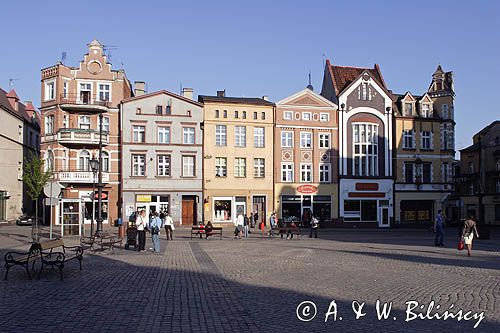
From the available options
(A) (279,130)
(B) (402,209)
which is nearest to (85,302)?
(A) (279,130)

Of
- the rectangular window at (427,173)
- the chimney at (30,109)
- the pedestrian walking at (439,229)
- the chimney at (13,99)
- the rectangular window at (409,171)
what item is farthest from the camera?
the chimney at (30,109)

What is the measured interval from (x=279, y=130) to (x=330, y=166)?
633 centimetres

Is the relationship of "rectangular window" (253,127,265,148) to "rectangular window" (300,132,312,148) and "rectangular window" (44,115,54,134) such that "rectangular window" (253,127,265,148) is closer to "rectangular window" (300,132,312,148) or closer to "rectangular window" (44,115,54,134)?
"rectangular window" (300,132,312,148)

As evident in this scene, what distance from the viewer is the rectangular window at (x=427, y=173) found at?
5712cm

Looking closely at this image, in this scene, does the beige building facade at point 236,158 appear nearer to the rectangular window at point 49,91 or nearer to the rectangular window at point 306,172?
the rectangular window at point 306,172

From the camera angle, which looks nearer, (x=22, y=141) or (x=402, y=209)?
(x=402, y=209)

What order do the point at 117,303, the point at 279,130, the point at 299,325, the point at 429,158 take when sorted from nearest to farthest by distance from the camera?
the point at 299,325 < the point at 117,303 < the point at 279,130 < the point at 429,158

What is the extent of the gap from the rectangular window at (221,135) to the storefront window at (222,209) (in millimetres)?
5434

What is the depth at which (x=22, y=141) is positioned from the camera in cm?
6078

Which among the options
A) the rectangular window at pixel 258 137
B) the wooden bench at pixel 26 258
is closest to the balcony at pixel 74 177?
the rectangular window at pixel 258 137

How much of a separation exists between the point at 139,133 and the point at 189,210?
8457 mm

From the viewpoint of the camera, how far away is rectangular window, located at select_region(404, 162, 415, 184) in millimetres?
56688

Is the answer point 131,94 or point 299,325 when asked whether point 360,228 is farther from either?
point 299,325

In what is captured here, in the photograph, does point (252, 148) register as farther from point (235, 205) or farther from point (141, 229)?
point (141, 229)
